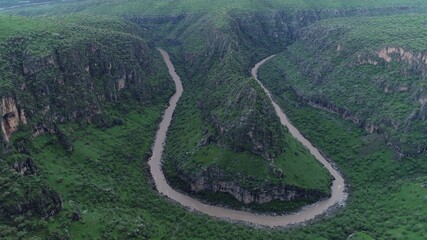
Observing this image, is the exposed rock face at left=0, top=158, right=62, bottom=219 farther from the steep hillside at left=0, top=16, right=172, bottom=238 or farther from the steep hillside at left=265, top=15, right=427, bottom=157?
the steep hillside at left=265, top=15, right=427, bottom=157

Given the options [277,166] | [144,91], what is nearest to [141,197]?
[277,166]

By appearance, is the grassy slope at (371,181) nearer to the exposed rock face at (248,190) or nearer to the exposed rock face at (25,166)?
the exposed rock face at (248,190)

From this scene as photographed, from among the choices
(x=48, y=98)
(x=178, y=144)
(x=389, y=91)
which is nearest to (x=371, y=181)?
(x=389, y=91)

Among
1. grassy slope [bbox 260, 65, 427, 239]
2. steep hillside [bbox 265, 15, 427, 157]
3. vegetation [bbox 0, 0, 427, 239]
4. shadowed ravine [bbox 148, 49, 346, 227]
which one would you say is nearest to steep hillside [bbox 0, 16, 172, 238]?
vegetation [bbox 0, 0, 427, 239]

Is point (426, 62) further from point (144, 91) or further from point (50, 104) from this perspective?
point (50, 104)

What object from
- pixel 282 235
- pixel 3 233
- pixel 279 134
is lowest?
pixel 282 235

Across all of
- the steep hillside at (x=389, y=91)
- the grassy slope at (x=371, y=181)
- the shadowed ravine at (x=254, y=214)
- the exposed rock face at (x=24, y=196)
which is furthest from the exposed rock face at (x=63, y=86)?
the steep hillside at (x=389, y=91)
